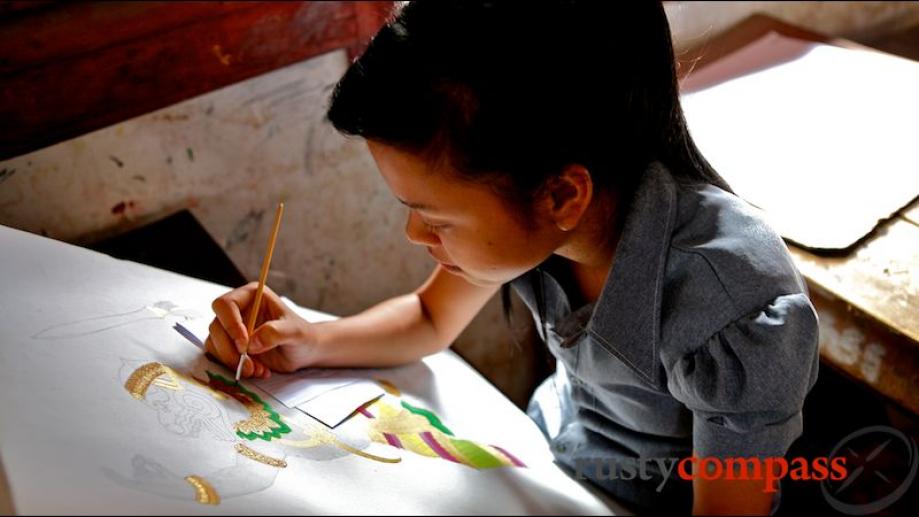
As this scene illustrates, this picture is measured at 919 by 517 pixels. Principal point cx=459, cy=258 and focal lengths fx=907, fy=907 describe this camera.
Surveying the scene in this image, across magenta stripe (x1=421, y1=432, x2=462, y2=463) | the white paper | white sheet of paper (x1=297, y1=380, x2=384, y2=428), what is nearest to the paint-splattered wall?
the white paper

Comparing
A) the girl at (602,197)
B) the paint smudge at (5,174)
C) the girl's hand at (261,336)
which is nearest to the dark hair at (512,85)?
the girl at (602,197)

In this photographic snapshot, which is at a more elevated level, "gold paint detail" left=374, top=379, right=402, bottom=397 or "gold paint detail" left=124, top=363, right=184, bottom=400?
"gold paint detail" left=124, top=363, right=184, bottom=400

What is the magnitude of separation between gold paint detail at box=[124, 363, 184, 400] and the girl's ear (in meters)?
0.37

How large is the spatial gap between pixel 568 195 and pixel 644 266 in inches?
3.7

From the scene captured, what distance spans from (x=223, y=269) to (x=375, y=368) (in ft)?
0.79

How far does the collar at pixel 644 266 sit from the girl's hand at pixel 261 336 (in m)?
0.34

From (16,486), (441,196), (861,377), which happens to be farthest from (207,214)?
(861,377)

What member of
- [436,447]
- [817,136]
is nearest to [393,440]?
[436,447]

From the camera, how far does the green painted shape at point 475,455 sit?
81 cm

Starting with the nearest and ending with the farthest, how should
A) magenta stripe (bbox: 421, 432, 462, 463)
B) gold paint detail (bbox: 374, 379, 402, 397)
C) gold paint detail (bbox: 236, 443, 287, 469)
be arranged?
gold paint detail (bbox: 236, 443, 287, 469) → magenta stripe (bbox: 421, 432, 462, 463) → gold paint detail (bbox: 374, 379, 402, 397)

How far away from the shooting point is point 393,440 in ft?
2.76

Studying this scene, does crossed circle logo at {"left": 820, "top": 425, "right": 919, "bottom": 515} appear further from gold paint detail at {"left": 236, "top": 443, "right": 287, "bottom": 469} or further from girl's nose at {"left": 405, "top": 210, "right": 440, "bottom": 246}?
gold paint detail at {"left": 236, "top": 443, "right": 287, "bottom": 469}

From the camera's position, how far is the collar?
0.79 metres

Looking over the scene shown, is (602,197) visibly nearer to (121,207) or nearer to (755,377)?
(755,377)
